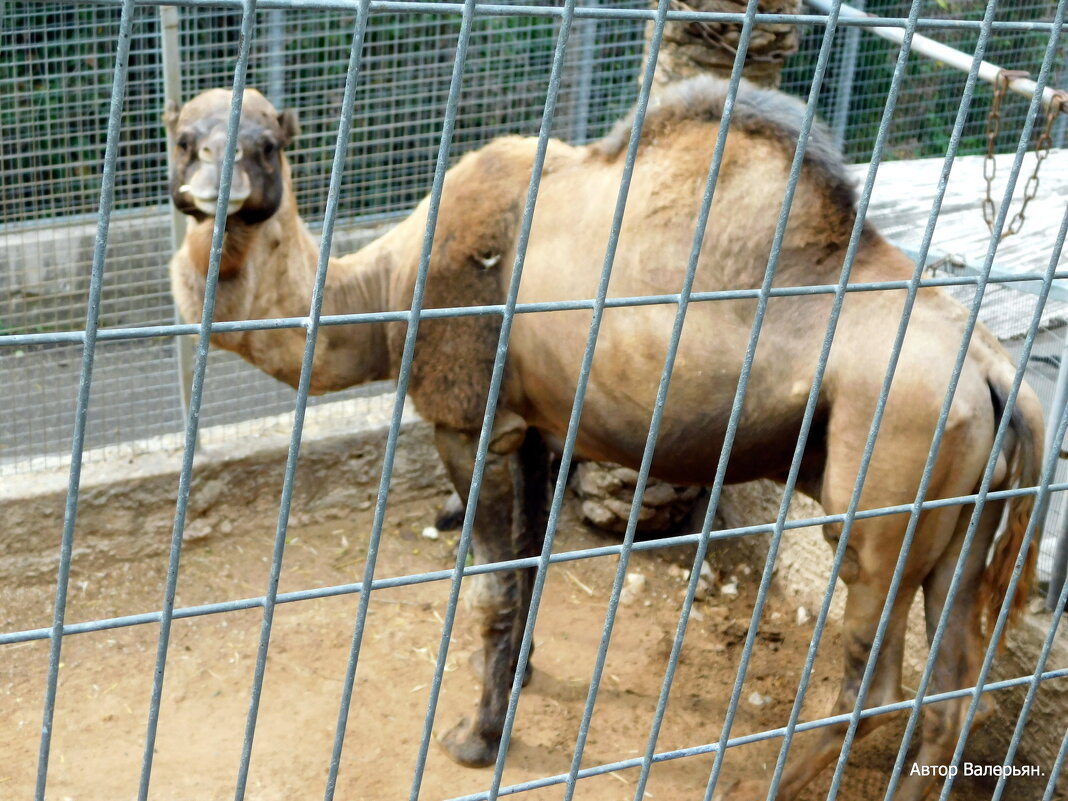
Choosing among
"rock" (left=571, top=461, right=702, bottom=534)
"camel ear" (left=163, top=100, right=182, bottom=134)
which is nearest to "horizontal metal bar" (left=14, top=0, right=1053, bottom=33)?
"camel ear" (left=163, top=100, right=182, bottom=134)

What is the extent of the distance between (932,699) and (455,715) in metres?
2.54

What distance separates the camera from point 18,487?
521cm

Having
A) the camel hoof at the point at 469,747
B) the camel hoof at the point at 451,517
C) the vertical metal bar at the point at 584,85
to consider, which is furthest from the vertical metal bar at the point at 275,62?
the camel hoof at the point at 469,747

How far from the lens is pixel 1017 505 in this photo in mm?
3473

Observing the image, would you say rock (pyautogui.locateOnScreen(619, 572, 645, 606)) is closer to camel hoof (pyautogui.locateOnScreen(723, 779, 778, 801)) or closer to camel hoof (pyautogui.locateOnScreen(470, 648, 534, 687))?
camel hoof (pyautogui.locateOnScreen(470, 648, 534, 687))

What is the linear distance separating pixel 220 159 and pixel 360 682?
2198 mm

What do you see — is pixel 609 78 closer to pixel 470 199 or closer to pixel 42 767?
pixel 470 199

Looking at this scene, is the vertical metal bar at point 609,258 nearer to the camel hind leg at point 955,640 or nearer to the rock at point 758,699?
the camel hind leg at point 955,640

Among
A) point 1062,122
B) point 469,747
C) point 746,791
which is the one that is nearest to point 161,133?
point 469,747

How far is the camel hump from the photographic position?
3.67m

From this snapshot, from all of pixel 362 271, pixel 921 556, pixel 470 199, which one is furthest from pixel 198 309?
pixel 921 556

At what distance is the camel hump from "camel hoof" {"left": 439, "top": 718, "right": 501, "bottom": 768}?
2.14 meters

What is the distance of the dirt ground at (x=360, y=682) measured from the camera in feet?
14.0

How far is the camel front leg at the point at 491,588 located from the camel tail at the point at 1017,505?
1.57 meters
